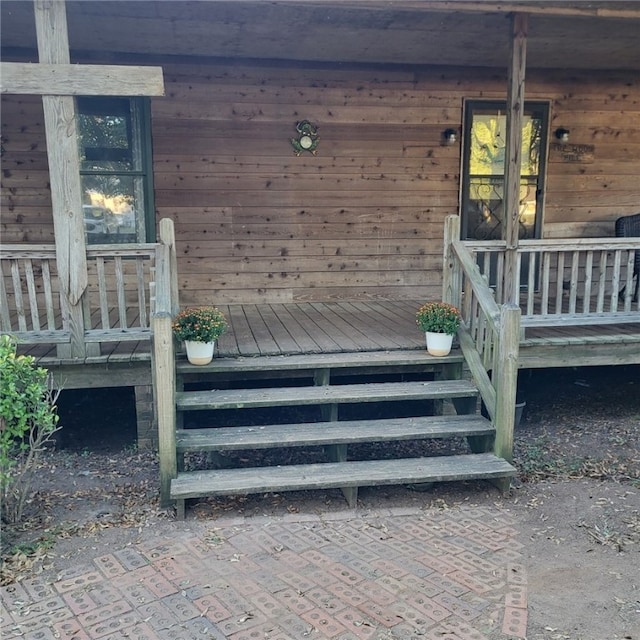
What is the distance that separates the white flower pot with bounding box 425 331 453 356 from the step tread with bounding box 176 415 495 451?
1.92 feet

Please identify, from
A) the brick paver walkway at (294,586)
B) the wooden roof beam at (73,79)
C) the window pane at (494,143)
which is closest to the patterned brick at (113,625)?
the brick paver walkway at (294,586)

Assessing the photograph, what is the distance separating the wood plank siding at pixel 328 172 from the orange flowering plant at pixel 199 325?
2160mm

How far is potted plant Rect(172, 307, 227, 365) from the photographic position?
4.10 m

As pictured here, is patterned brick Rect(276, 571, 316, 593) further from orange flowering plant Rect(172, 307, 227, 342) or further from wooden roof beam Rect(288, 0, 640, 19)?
wooden roof beam Rect(288, 0, 640, 19)

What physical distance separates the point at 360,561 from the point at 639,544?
4.92ft

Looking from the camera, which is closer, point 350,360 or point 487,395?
point 487,395

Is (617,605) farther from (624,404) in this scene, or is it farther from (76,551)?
(624,404)

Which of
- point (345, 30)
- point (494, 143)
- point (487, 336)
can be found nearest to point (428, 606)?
point (487, 336)

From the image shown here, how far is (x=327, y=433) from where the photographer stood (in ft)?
12.5

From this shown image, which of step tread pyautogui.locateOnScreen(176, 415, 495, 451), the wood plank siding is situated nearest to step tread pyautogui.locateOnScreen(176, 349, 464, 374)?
step tread pyautogui.locateOnScreen(176, 415, 495, 451)

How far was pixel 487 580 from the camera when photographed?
282 cm

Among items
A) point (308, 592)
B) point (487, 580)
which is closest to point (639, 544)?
point (487, 580)

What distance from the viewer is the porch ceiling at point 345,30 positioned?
4.52 metres

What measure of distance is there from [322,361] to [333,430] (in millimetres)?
636
